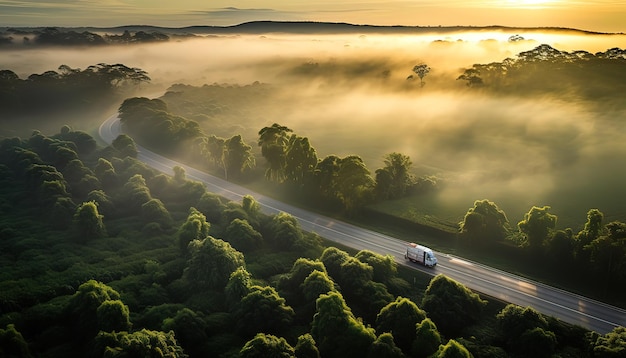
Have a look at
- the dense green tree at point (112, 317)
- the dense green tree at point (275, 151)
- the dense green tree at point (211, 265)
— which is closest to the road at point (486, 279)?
the dense green tree at point (275, 151)

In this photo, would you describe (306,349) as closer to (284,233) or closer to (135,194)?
(284,233)

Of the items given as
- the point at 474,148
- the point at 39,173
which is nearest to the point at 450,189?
the point at 474,148

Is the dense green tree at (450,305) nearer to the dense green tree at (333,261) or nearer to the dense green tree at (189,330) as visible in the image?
the dense green tree at (333,261)

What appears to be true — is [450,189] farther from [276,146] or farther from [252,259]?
[252,259]

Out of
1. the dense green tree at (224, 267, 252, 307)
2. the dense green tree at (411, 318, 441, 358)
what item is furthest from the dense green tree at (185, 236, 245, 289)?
the dense green tree at (411, 318, 441, 358)

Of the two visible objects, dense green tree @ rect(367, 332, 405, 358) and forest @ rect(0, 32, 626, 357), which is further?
forest @ rect(0, 32, 626, 357)

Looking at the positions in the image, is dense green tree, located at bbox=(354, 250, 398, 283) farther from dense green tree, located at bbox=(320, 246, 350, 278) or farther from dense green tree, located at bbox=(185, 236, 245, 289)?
dense green tree, located at bbox=(185, 236, 245, 289)
